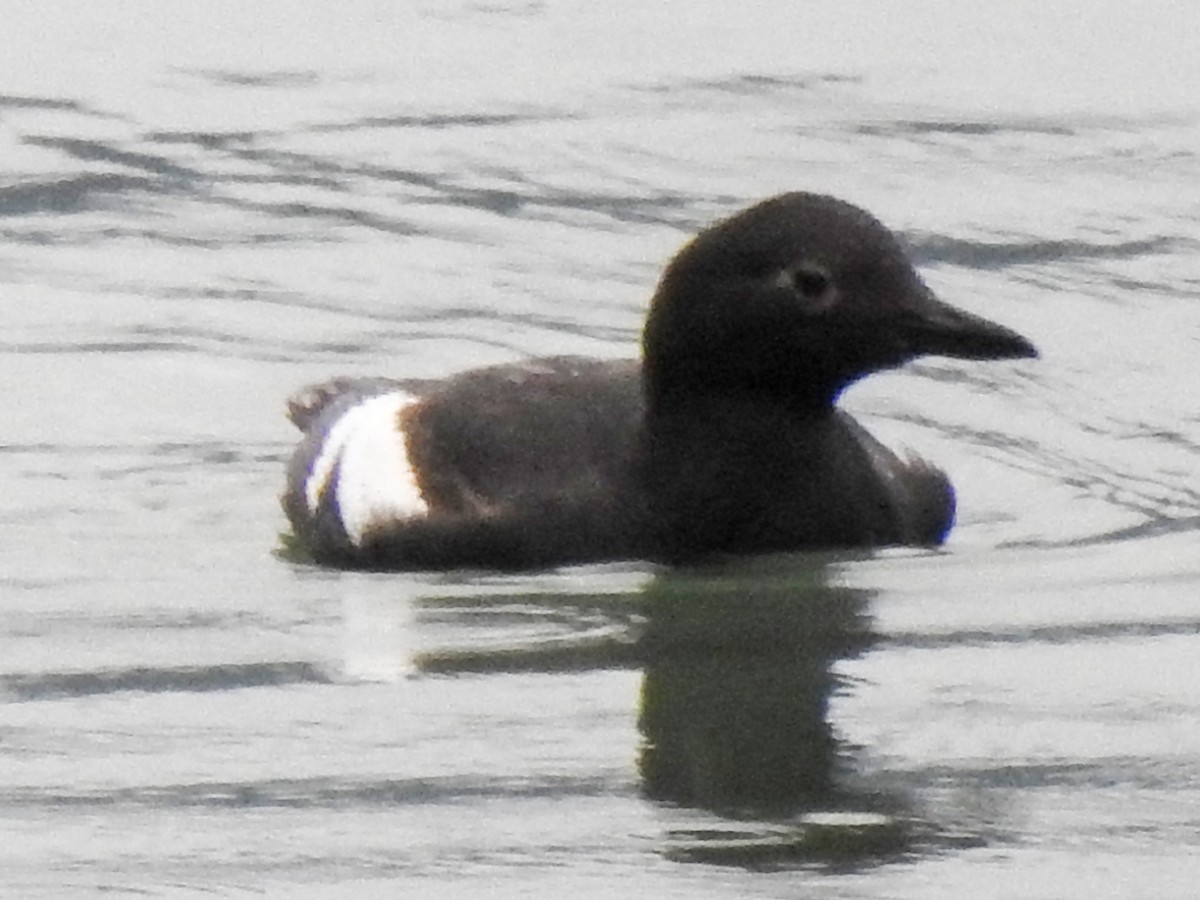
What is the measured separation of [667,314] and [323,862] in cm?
228

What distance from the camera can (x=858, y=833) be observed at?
7148 millimetres

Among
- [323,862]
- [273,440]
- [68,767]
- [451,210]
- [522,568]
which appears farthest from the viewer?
[451,210]

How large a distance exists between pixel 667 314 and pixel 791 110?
3.26m

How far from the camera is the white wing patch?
30.1 ft

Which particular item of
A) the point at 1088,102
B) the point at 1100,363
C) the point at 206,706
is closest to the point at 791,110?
the point at 1088,102

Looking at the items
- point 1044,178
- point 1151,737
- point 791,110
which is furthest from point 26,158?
point 1151,737

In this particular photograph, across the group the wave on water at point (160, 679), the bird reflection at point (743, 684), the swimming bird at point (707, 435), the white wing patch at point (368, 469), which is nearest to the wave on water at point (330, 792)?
the bird reflection at point (743, 684)

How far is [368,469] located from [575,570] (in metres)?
0.65

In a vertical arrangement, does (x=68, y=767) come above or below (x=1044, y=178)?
below

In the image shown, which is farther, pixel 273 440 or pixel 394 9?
pixel 394 9

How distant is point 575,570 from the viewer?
8.93 metres

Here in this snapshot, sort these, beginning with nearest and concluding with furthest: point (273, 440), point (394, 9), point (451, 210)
→ point (273, 440), point (451, 210), point (394, 9)

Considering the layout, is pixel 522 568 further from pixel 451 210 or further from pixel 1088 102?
pixel 1088 102

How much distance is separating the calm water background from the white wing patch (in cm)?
18
